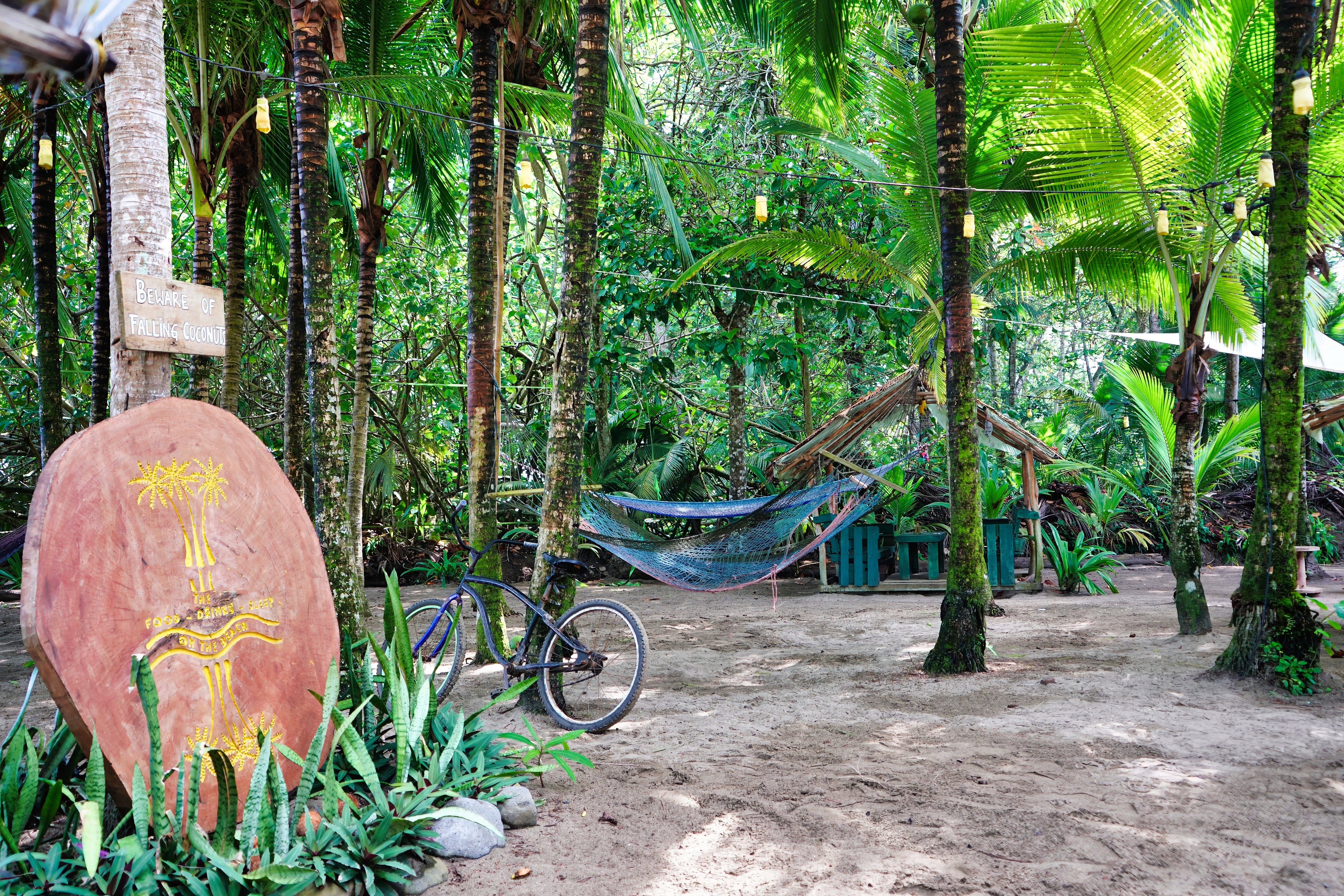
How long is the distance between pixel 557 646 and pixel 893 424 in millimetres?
4101

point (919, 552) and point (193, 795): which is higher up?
point (919, 552)

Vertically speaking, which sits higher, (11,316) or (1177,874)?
(11,316)

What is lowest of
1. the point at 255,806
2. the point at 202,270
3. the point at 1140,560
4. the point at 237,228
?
the point at 255,806

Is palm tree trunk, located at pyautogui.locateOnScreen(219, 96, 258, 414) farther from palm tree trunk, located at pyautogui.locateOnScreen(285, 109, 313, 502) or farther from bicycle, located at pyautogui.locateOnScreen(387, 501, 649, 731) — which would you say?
bicycle, located at pyautogui.locateOnScreen(387, 501, 649, 731)

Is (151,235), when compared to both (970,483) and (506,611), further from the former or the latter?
(506,611)

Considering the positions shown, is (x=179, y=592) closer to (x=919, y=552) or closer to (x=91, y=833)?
(x=91, y=833)

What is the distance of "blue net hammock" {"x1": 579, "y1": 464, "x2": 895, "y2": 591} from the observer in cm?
484

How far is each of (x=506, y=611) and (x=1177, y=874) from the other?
4192 millimetres

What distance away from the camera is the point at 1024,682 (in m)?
3.79

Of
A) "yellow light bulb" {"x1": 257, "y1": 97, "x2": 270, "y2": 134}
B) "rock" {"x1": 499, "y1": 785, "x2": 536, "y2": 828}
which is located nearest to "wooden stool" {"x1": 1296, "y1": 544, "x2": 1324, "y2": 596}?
"rock" {"x1": 499, "y1": 785, "x2": 536, "y2": 828}

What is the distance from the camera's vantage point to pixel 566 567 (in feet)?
10.7

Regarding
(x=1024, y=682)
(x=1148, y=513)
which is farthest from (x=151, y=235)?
(x=1148, y=513)

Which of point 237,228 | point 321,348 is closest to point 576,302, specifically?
point 321,348

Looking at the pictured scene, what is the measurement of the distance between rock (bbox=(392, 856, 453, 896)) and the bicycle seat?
1.33 meters
